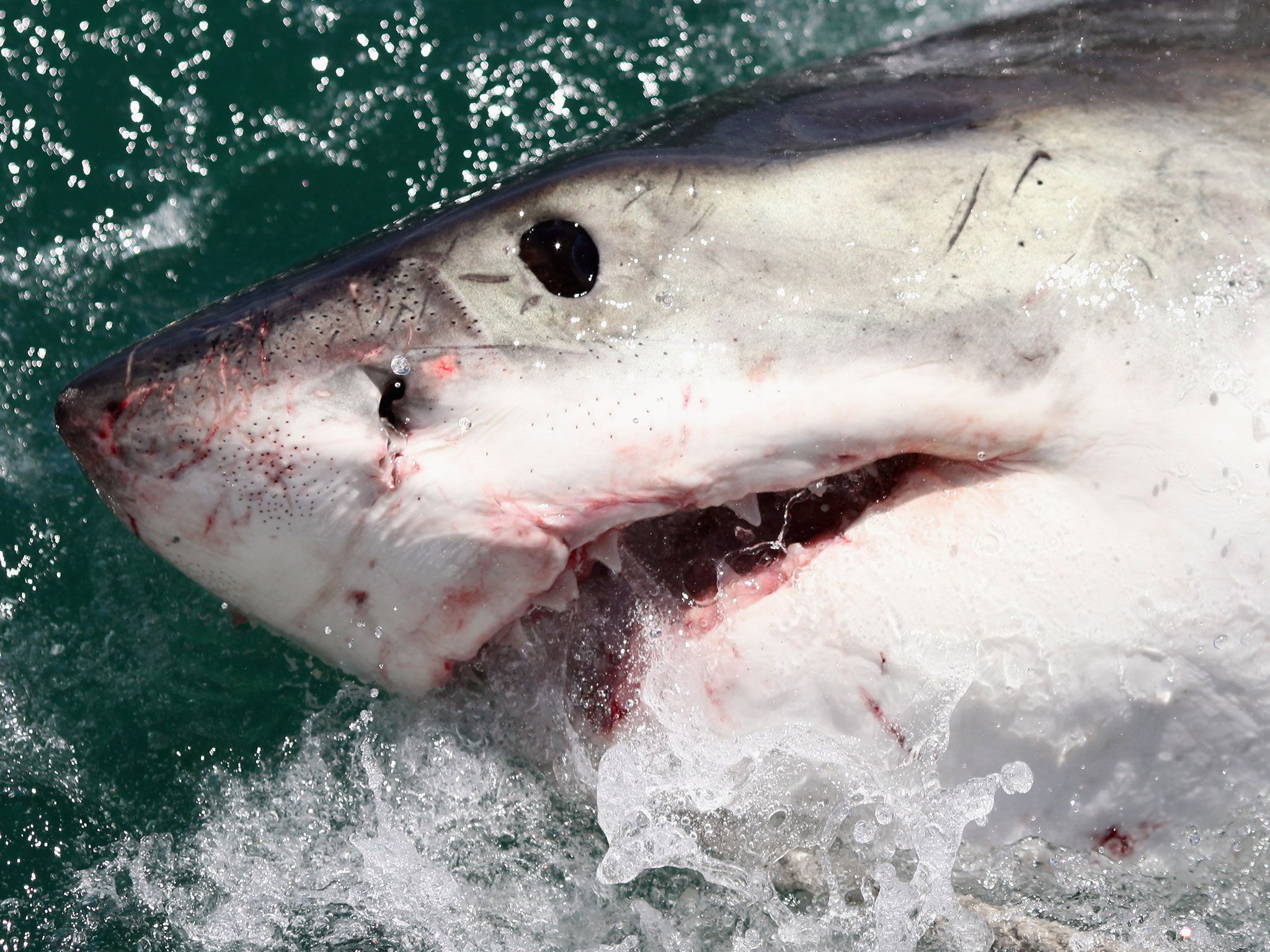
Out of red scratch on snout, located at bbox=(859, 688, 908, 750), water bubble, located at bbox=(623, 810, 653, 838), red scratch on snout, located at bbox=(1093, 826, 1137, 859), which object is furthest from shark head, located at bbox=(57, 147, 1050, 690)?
red scratch on snout, located at bbox=(1093, 826, 1137, 859)

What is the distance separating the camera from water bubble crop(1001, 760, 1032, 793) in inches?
58.1

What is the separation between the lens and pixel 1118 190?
1.47 metres

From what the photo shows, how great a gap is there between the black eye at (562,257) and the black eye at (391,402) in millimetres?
192

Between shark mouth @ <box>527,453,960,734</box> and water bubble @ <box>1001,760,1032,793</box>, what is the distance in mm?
328

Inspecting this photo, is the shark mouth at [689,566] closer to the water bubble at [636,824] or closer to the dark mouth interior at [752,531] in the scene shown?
the dark mouth interior at [752,531]

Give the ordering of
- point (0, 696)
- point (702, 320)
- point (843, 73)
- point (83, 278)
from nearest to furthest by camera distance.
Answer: point (702, 320)
point (843, 73)
point (0, 696)
point (83, 278)

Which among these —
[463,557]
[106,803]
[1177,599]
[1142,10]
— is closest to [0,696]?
[106,803]

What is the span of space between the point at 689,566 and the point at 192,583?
1290 mm

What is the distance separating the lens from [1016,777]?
1.48 meters

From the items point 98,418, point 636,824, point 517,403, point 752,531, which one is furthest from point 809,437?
point 98,418

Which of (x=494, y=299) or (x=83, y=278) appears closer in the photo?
(x=494, y=299)

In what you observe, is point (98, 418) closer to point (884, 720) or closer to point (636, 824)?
point (636, 824)

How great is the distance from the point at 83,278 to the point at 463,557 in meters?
1.99

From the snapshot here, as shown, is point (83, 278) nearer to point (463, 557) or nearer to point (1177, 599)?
point (463, 557)
